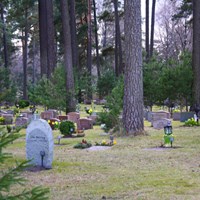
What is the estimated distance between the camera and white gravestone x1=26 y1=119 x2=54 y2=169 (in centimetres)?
897

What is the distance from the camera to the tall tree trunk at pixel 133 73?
45.4 ft

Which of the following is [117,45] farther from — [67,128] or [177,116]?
[67,128]

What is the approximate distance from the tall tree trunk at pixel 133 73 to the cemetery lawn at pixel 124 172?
1266 millimetres

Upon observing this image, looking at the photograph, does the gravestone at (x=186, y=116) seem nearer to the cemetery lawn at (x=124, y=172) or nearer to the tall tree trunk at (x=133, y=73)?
the tall tree trunk at (x=133, y=73)

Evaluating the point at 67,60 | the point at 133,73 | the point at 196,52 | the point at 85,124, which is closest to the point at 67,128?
the point at 133,73

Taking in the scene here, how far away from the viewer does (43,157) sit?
898 centimetres

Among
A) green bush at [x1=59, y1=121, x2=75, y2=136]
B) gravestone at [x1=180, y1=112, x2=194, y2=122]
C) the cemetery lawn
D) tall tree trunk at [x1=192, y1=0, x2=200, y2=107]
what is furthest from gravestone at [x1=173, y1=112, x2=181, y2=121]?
the cemetery lawn

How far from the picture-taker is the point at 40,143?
916 cm

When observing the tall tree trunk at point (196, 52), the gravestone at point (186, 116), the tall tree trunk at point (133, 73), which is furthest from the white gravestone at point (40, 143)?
the tall tree trunk at point (196, 52)

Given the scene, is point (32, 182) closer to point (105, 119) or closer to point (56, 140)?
point (56, 140)

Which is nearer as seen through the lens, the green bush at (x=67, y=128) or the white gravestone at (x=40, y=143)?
the white gravestone at (x=40, y=143)

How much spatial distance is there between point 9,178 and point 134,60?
10.9m

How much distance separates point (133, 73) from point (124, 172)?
606 cm

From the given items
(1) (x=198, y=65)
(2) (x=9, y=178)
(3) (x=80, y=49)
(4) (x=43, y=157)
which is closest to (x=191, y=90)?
(1) (x=198, y=65)
